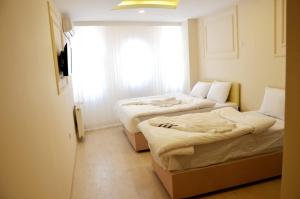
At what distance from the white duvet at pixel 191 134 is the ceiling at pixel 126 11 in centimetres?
195

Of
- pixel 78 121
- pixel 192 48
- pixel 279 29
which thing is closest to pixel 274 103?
pixel 279 29

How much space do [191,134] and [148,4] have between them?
252 cm

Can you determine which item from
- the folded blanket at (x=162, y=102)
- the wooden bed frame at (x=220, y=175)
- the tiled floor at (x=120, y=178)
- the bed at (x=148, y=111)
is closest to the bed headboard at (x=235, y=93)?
the bed at (x=148, y=111)

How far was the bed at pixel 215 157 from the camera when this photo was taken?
235cm

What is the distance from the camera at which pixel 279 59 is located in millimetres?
3354

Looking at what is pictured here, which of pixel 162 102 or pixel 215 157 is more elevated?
pixel 162 102

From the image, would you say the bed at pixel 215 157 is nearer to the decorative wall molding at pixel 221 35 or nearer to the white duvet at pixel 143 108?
the white duvet at pixel 143 108

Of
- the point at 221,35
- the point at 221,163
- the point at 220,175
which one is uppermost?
the point at 221,35

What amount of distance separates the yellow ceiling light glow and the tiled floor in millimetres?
2363

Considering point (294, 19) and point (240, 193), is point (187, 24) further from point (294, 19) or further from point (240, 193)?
point (294, 19)

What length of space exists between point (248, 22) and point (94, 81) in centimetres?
328

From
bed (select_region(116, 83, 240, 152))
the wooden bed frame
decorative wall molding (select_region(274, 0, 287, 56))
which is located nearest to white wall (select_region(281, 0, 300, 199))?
the wooden bed frame

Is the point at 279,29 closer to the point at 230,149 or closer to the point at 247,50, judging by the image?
the point at 247,50

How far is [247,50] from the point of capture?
3.95 m
